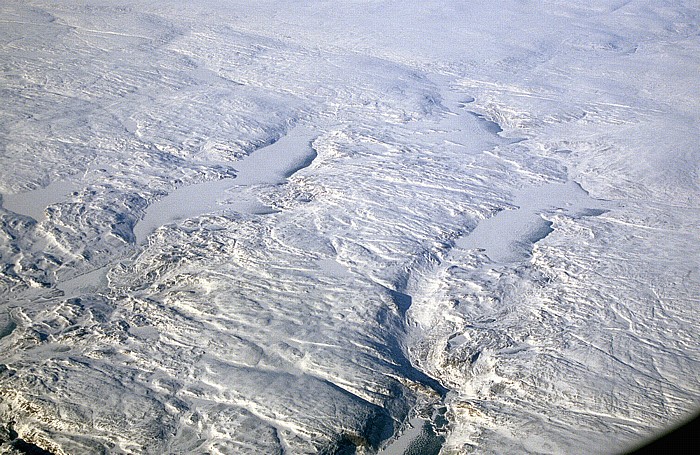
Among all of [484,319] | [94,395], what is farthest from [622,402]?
[94,395]

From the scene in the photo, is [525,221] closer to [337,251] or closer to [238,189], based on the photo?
[337,251]

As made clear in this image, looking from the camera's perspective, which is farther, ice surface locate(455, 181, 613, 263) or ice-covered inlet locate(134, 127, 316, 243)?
ice-covered inlet locate(134, 127, 316, 243)

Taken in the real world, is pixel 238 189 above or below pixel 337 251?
below

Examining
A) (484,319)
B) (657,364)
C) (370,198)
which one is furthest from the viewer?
(370,198)

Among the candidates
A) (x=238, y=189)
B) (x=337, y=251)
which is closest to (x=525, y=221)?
(x=337, y=251)

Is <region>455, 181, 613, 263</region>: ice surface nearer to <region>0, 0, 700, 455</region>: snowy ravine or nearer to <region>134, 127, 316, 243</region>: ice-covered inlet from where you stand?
<region>0, 0, 700, 455</region>: snowy ravine

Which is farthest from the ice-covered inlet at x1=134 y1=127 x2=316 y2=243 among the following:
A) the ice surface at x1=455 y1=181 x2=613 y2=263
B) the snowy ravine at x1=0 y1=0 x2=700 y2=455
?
the ice surface at x1=455 y1=181 x2=613 y2=263

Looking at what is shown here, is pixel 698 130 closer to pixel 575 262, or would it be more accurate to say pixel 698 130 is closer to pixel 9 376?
pixel 575 262

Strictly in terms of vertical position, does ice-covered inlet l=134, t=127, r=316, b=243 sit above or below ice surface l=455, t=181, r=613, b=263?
Answer: below
